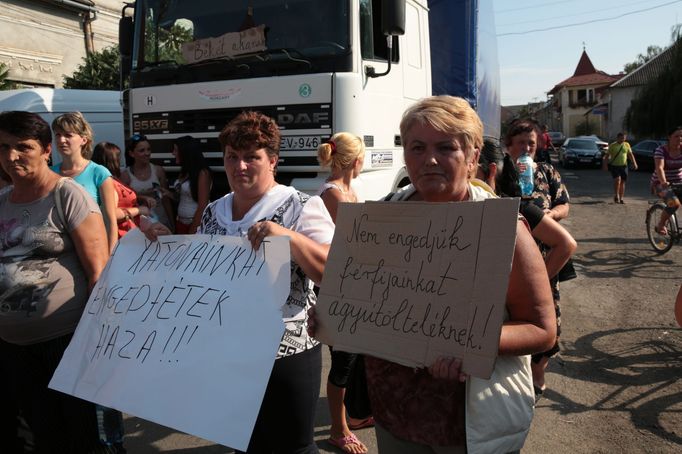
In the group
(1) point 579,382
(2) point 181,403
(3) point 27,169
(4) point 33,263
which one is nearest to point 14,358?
(4) point 33,263

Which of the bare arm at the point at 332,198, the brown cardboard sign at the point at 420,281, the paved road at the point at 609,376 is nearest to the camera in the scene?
the brown cardboard sign at the point at 420,281

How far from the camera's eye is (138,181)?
18.1 feet

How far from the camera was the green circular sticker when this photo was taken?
4.83m

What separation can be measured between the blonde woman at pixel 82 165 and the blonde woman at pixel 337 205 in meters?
1.35

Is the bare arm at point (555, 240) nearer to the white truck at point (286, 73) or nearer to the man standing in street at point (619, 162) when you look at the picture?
the white truck at point (286, 73)

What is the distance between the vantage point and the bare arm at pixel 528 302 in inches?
62.3

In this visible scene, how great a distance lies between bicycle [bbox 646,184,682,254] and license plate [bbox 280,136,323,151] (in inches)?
214

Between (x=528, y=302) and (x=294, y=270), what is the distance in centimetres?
91

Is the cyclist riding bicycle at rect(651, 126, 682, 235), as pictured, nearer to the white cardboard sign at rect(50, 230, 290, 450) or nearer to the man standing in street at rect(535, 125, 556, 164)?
the man standing in street at rect(535, 125, 556, 164)

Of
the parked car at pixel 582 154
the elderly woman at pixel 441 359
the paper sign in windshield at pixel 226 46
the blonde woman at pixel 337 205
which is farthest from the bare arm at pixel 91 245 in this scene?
the parked car at pixel 582 154

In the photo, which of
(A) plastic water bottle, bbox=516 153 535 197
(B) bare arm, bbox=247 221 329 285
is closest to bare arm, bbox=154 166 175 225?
(A) plastic water bottle, bbox=516 153 535 197

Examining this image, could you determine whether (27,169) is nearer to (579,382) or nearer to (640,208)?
(579,382)

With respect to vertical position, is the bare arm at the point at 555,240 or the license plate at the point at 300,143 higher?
the license plate at the point at 300,143

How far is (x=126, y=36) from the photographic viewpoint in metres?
5.99
